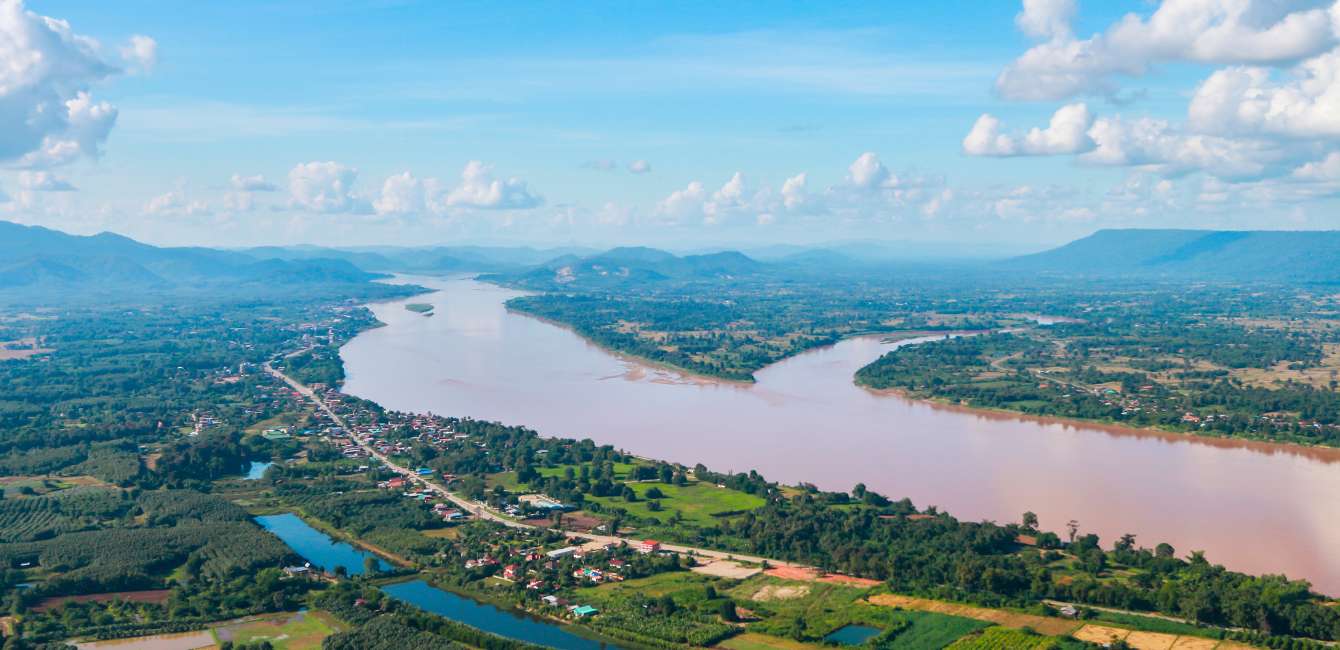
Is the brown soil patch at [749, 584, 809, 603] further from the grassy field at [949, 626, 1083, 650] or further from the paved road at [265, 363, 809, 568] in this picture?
the grassy field at [949, 626, 1083, 650]

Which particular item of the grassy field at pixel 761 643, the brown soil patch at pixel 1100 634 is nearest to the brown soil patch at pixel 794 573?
the grassy field at pixel 761 643

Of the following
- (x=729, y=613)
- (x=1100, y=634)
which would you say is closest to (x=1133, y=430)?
(x=1100, y=634)

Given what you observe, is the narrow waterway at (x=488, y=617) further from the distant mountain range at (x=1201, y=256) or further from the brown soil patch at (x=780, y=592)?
the distant mountain range at (x=1201, y=256)

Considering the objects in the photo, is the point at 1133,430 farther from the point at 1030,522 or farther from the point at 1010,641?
the point at 1010,641

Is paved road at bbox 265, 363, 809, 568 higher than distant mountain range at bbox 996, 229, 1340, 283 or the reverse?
the reverse

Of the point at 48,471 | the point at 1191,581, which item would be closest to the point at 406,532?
the point at 48,471

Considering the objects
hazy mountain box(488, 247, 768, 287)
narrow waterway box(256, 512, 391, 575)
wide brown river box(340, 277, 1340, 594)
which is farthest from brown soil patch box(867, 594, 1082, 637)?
hazy mountain box(488, 247, 768, 287)
